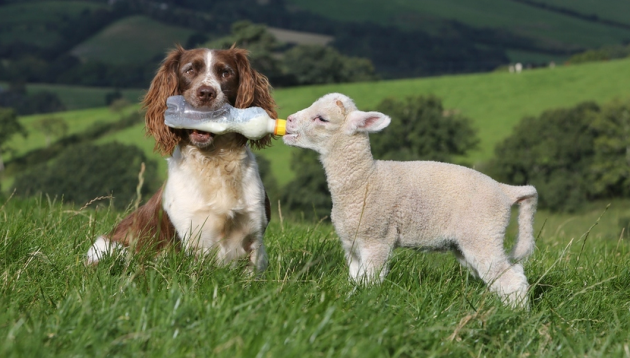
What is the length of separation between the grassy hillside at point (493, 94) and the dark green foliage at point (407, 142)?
2.95m

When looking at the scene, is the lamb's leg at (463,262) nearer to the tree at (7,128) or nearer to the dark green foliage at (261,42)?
the tree at (7,128)

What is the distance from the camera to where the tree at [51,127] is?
87875mm

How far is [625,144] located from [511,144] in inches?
431

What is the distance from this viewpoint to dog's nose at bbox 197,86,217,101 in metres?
5.18

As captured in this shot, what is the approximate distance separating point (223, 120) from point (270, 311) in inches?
91.7

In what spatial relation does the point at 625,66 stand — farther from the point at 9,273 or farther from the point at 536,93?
the point at 9,273

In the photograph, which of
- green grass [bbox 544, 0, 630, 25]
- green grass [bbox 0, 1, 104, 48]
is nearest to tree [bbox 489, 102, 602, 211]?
green grass [bbox 544, 0, 630, 25]

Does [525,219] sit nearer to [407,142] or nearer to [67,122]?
[407,142]

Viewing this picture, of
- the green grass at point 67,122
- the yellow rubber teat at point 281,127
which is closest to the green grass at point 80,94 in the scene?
the green grass at point 67,122

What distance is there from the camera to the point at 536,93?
7600cm

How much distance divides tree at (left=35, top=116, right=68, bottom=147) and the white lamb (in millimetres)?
88346

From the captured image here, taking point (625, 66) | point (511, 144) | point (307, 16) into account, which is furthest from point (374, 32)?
point (511, 144)

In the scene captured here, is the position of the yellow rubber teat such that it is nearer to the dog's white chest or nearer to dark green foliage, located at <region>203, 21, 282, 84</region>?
the dog's white chest

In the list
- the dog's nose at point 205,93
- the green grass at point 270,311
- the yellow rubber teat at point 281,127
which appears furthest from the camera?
the dog's nose at point 205,93
